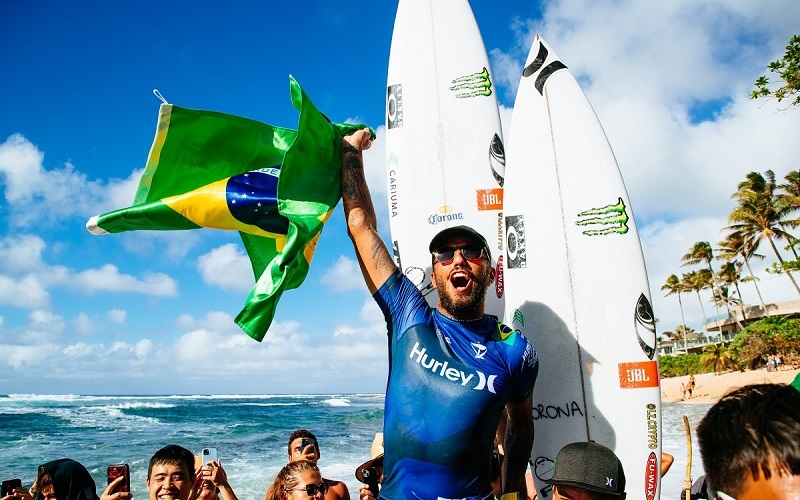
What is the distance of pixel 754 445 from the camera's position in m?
1.04

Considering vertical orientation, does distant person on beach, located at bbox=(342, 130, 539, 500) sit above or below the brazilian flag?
below

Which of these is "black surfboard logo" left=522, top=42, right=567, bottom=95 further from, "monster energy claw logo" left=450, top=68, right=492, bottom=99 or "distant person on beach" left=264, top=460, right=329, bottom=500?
"distant person on beach" left=264, top=460, right=329, bottom=500

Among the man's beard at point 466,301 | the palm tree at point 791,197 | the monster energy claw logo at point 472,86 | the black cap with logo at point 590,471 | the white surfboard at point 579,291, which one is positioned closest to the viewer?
the black cap with logo at point 590,471

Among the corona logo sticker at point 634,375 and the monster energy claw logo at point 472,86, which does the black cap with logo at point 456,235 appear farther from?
the monster energy claw logo at point 472,86

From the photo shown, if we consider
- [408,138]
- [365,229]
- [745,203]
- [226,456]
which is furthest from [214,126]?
[745,203]

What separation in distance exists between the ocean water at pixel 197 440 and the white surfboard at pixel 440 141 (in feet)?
20.9

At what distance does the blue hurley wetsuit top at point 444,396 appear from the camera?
8.11ft

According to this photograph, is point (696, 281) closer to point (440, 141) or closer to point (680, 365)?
point (680, 365)

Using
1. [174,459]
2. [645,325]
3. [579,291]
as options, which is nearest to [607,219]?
[579,291]

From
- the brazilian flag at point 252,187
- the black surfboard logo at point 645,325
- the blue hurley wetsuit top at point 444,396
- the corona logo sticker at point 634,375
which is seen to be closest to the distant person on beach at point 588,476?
the blue hurley wetsuit top at point 444,396

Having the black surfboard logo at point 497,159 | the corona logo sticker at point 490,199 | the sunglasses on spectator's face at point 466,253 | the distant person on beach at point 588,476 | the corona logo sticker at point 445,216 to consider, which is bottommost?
the distant person on beach at point 588,476

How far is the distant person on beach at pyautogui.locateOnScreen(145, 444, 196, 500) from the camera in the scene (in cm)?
335

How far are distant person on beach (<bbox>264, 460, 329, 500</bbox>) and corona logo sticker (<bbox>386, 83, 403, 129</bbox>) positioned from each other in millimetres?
2758

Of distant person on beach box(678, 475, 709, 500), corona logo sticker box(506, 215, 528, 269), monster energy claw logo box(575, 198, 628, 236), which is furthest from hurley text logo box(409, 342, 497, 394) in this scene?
distant person on beach box(678, 475, 709, 500)
